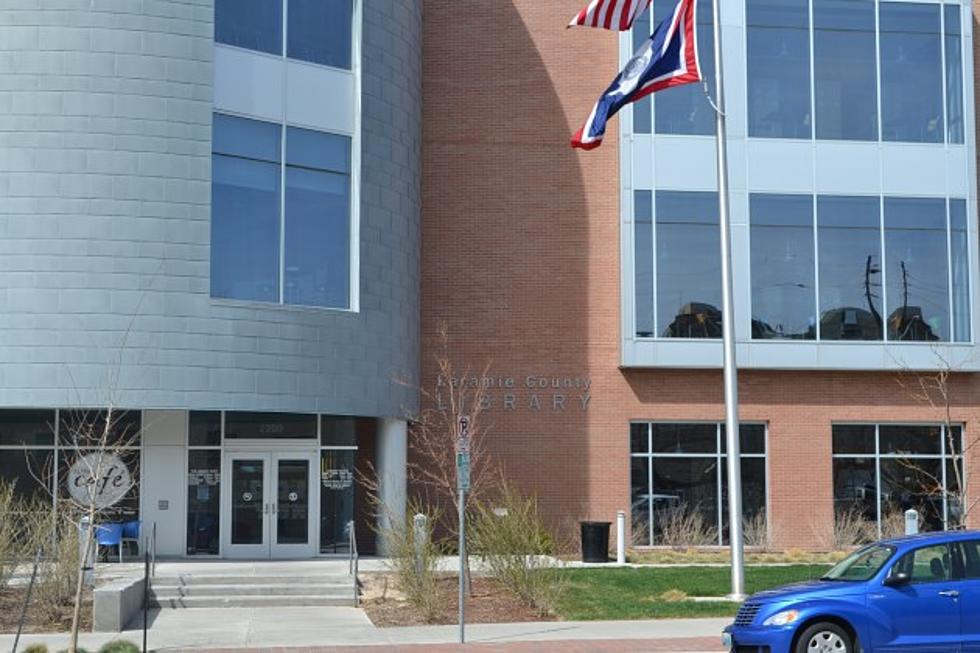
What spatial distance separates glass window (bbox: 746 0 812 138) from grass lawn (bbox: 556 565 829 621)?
10910 millimetres

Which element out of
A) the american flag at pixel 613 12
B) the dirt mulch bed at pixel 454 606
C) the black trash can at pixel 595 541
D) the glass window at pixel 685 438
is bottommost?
the dirt mulch bed at pixel 454 606

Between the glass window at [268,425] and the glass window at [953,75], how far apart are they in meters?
17.0

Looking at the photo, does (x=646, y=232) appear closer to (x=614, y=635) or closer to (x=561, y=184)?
(x=561, y=184)

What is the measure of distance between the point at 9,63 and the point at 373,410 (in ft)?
31.9

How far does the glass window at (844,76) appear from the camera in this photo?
111 ft

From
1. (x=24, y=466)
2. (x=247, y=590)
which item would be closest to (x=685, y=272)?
(x=247, y=590)

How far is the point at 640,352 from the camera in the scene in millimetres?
32719

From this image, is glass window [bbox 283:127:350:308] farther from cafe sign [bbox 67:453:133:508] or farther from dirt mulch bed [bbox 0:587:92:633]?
dirt mulch bed [bbox 0:587:92:633]

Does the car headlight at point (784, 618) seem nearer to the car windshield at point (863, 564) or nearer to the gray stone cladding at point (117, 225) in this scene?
the car windshield at point (863, 564)

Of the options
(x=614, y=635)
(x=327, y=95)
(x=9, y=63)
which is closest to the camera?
(x=614, y=635)

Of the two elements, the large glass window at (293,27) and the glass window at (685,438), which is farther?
the glass window at (685,438)

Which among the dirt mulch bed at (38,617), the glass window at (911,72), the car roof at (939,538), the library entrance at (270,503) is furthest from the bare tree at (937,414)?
the dirt mulch bed at (38,617)

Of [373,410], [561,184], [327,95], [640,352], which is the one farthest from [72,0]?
[640,352]

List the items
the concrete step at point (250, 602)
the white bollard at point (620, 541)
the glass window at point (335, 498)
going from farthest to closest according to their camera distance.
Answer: the glass window at point (335, 498), the white bollard at point (620, 541), the concrete step at point (250, 602)
